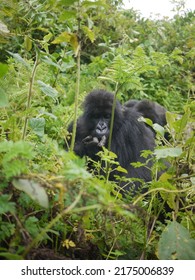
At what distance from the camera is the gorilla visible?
147 inches

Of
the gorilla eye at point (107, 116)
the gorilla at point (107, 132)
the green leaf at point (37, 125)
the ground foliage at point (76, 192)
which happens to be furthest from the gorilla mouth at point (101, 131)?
the green leaf at point (37, 125)

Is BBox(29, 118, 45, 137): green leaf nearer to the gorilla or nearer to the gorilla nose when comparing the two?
the gorilla

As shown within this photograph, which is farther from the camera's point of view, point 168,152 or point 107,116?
point 107,116

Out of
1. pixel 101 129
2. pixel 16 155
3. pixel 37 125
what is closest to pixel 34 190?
pixel 16 155

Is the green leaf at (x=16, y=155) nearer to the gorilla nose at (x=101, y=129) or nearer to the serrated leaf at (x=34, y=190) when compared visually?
the serrated leaf at (x=34, y=190)

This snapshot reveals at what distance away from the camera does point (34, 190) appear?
3.84 feet

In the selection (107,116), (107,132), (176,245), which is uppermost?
(107,116)

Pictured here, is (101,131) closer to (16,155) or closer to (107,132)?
(107,132)

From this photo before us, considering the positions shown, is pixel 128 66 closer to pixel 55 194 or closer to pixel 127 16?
pixel 55 194

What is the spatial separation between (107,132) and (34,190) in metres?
2.68

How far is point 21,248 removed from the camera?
48.6 inches

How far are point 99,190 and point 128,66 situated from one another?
1183 mm

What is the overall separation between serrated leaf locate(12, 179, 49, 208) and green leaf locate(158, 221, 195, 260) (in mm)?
536

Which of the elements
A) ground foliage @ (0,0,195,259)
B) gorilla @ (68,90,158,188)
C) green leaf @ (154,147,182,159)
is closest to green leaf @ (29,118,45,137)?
ground foliage @ (0,0,195,259)
